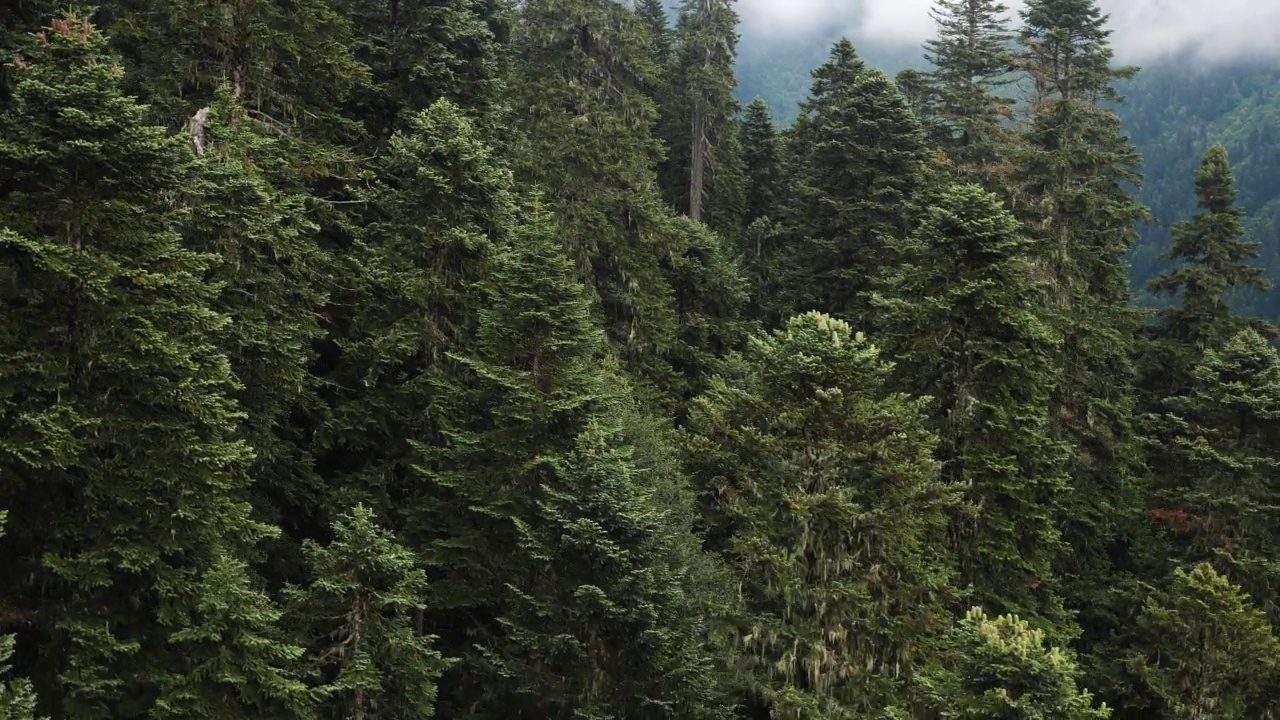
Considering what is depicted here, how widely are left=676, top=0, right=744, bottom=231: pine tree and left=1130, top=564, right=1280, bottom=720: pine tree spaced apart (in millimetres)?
24451

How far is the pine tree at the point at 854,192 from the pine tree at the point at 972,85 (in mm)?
2542

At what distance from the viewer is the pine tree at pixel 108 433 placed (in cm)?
962

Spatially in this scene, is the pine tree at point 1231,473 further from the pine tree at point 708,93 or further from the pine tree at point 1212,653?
the pine tree at point 708,93

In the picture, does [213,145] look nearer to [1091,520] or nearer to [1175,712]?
[1175,712]

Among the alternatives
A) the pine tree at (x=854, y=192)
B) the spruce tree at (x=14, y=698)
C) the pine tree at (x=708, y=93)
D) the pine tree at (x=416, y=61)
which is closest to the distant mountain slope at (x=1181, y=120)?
the pine tree at (x=708, y=93)

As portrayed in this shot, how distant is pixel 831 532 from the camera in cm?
1455

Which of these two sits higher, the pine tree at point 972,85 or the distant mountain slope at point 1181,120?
the distant mountain slope at point 1181,120

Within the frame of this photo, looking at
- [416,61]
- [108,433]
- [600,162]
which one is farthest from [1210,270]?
[108,433]

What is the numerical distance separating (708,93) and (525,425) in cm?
2591

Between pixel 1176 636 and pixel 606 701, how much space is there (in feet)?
43.0

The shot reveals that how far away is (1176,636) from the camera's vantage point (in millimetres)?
17828

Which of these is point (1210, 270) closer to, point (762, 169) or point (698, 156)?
point (762, 169)

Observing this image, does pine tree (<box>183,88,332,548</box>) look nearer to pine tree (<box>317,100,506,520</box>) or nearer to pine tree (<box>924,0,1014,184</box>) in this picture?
pine tree (<box>317,100,506,520</box>)

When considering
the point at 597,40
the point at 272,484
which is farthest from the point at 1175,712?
the point at 597,40
